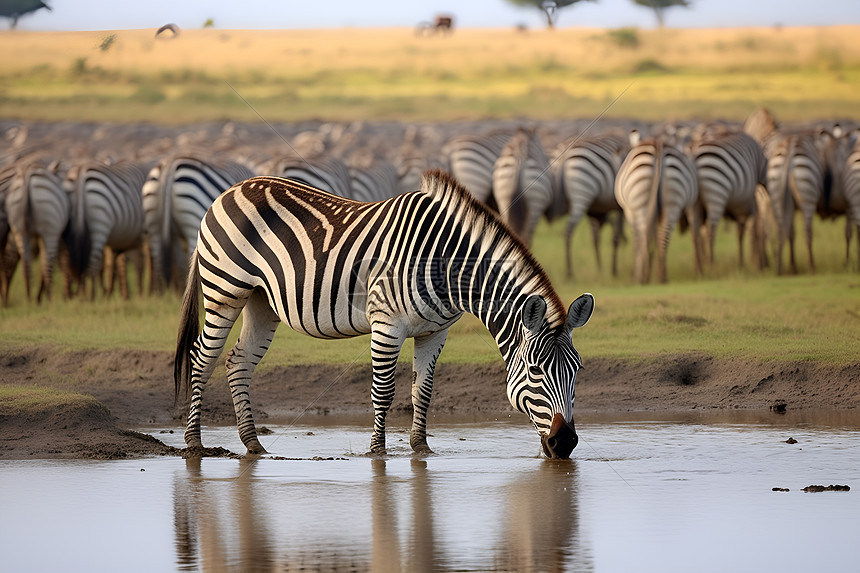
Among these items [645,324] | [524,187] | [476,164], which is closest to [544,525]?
[645,324]

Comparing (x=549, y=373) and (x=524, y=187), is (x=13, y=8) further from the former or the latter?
(x=549, y=373)

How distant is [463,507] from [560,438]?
1.29 m

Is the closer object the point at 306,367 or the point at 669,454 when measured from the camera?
the point at 669,454

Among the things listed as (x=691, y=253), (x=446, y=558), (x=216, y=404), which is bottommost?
(x=446, y=558)

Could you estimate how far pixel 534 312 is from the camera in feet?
23.5

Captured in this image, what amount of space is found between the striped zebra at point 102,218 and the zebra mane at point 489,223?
31.2 feet

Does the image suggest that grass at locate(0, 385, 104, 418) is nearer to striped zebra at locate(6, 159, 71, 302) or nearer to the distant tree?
striped zebra at locate(6, 159, 71, 302)

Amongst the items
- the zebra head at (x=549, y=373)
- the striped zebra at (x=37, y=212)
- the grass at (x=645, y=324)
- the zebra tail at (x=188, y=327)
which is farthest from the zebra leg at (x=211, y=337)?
the striped zebra at (x=37, y=212)

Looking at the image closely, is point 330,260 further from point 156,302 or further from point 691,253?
point 691,253

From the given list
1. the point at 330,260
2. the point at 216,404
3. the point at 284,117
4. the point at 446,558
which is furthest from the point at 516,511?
the point at 284,117

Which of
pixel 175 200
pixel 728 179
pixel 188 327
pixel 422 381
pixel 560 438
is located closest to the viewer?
pixel 560 438

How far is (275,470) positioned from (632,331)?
5801mm

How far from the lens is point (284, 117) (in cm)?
5372

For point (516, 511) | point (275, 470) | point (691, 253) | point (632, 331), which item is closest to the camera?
point (516, 511)
